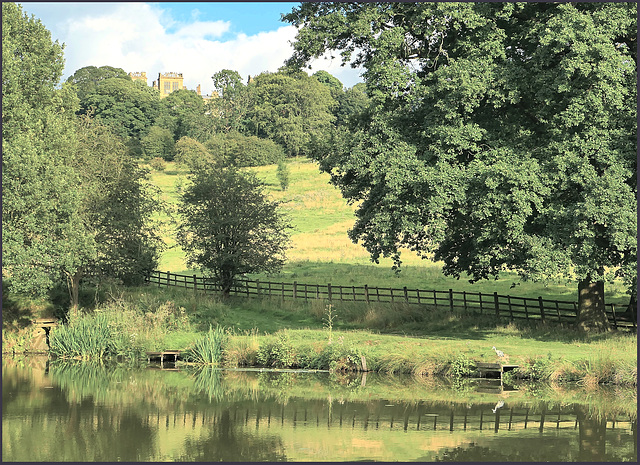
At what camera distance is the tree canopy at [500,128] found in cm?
2389

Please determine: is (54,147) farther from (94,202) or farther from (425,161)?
(425,161)

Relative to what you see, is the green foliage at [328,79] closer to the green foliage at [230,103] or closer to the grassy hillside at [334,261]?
the green foliage at [230,103]

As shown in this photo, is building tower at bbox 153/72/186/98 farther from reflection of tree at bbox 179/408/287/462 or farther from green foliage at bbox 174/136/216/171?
reflection of tree at bbox 179/408/287/462

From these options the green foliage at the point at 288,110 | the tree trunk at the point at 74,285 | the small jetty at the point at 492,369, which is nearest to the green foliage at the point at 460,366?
the small jetty at the point at 492,369

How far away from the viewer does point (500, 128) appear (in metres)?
27.0

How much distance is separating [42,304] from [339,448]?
19.1m

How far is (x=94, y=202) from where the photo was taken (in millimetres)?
33656

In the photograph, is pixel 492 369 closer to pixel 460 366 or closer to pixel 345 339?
pixel 460 366

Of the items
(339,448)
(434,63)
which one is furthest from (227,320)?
(339,448)

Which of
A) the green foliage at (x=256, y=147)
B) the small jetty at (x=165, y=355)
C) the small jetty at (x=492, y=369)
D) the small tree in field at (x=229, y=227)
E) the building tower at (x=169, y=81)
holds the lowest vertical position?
the small jetty at (x=492, y=369)

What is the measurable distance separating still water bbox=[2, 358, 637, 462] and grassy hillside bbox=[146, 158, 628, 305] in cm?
772

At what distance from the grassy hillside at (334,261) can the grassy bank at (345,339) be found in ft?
10.5

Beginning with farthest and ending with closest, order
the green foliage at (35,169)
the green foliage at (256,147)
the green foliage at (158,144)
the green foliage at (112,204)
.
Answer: the green foliage at (158,144) → the green foliage at (256,147) → the green foliage at (112,204) → the green foliage at (35,169)

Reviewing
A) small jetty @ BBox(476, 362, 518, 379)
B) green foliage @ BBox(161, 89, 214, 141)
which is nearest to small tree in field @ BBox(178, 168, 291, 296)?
small jetty @ BBox(476, 362, 518, 379)
